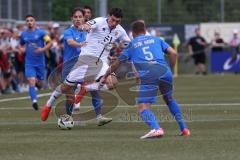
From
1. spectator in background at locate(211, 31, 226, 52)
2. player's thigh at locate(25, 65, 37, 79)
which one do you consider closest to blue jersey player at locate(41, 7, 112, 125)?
player's thigh at locate(25, 65, 37, 79)

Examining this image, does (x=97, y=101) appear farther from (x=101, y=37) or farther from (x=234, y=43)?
(x=234, y=43)

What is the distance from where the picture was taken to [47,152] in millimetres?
11883

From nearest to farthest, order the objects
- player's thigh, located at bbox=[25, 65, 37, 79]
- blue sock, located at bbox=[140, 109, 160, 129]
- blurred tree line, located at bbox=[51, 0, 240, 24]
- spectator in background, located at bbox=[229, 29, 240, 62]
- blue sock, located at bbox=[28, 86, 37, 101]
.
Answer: blue sock, located at bbox=[140, 109, 160, 129] < blue sock, located at bbox=[28, 86, 37, 101] < player's thigh, located at bbox=[25, 65, 37, 79] < spectator in background, located at bbox=[229, 29, 240, 62] < blurred tree line, located at bbox=[51, 0, 240, 24]

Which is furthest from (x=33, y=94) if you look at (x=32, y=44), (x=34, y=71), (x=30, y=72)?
(x=32, y=44)

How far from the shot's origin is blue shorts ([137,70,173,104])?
1361 centimetres

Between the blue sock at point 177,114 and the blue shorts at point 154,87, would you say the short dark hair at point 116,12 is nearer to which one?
the blue shorts at point 154,87

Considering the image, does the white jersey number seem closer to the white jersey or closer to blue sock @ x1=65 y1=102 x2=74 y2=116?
the white jersey

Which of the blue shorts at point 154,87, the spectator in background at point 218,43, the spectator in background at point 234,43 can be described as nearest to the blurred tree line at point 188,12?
the spectator in background at point 218,43

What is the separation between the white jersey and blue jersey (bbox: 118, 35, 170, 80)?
6.81 feet

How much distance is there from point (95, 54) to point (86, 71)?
1.14 feet

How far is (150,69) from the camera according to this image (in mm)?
13641

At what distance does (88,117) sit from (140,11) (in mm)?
29633

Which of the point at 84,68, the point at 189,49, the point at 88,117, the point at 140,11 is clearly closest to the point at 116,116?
the point at 88,117

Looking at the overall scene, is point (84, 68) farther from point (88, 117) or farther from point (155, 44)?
point (155, 44)
